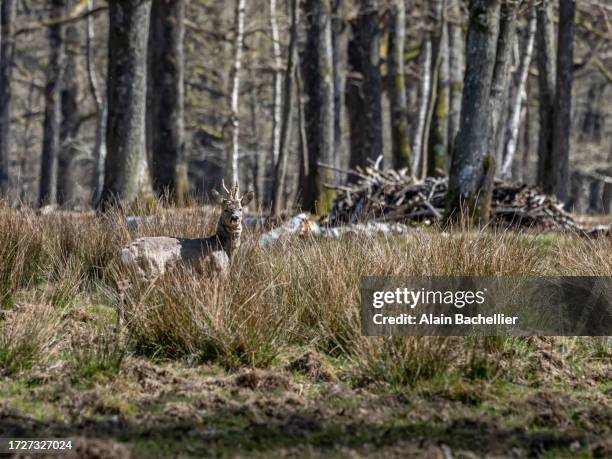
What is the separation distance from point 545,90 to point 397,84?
4.25 meters

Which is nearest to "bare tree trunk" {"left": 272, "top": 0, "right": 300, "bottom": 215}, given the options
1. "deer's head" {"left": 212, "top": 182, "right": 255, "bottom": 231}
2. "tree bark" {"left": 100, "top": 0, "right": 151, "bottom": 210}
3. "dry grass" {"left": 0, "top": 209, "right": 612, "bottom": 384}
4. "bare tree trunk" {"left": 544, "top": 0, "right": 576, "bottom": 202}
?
"tree bark" {"left": 100, "top": 0, "right": 151, "bottom": 210}

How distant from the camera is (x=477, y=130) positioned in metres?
12.1

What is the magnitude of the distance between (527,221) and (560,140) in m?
3.64

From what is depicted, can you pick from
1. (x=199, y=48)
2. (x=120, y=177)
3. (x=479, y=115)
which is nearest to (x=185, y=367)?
(x=479, y=115)

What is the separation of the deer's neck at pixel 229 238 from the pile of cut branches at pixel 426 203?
5.01 m

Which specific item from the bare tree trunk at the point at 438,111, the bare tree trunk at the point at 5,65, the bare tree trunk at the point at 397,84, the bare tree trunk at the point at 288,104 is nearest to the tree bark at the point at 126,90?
the bare tree trunk at the point at 288,104

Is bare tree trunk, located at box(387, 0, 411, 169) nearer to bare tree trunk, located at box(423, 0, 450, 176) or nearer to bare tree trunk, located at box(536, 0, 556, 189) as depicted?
bare tree trunk, located at box(423, 0, 450, 176)

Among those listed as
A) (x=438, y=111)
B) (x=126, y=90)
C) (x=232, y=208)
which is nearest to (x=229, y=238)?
(x=232, y=208)

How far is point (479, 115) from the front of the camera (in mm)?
12133

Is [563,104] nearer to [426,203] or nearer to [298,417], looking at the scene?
[426,203]

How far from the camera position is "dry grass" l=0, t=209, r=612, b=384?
6.57m

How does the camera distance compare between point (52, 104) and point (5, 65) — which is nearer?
point (5, 65)

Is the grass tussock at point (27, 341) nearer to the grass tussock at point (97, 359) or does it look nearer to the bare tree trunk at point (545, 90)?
the grass tussock at point (97, 359)

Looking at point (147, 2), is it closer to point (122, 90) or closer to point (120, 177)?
point (122, 90)
